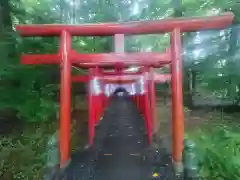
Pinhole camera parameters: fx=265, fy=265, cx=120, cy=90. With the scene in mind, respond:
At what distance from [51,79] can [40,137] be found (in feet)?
7.62

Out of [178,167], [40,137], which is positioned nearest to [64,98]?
[178,167]

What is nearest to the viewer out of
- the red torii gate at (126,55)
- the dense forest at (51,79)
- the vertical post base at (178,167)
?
the vertical post base at (178,167)

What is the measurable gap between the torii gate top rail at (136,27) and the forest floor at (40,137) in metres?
2.56

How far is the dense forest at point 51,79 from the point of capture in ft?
18.6

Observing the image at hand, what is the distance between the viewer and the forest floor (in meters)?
5.68

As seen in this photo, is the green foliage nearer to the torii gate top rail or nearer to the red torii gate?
the red torii gate

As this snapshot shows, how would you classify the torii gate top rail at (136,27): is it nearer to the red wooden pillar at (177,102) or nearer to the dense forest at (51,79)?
the red wooden pillar at (177,102)

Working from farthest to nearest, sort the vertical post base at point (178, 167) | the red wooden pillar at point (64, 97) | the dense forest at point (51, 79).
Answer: the dense forest at point (51, 79) < the red wooden pillar at point (64, 97) < the vertical post base at point (178, 167)

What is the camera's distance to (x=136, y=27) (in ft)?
16.2

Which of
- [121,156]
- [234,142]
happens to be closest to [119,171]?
[121,156]

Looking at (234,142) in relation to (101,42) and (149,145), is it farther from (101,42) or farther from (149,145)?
(101,42)

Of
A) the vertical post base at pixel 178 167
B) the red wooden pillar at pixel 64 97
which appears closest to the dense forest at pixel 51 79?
the vertical post base at pixel 178 167

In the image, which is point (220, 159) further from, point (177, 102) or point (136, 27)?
point (136, 27)

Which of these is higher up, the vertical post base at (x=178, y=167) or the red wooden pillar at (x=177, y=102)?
the red wooden pillar at (x=177, y=102)
